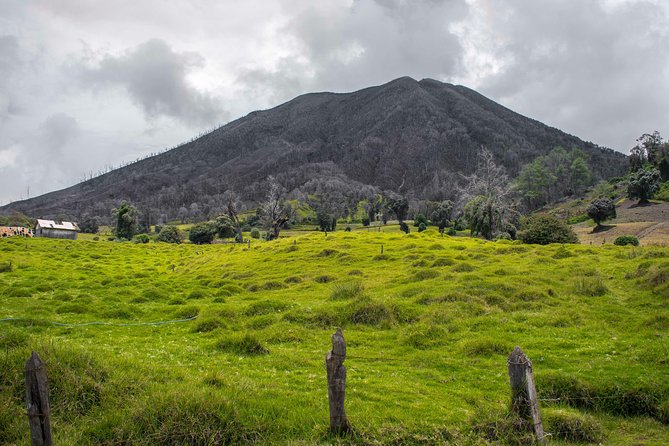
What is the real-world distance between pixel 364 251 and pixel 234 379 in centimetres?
3217

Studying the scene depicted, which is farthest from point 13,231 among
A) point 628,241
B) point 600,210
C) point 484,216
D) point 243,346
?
point 600,210

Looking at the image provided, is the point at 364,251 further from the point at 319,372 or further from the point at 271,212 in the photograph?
the point at 271,212

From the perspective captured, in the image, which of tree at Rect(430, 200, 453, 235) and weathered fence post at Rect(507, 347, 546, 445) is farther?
tree at Rect(430, 200, 453, 235)

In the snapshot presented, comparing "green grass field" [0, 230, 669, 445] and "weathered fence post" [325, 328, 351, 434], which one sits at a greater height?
"weathered fence post" [325, 328, 351, 434]

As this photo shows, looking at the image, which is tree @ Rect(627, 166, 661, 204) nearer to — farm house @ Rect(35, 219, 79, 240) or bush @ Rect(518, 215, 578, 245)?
bush @ Rect(518, 215, 578, 245)

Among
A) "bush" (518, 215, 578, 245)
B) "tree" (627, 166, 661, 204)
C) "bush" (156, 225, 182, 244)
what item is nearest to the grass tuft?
"bush" (518, 215, 578, 245)

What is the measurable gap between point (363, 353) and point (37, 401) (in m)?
10.2

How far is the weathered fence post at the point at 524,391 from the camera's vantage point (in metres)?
8.23

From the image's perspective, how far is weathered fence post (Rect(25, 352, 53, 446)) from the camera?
674 cm

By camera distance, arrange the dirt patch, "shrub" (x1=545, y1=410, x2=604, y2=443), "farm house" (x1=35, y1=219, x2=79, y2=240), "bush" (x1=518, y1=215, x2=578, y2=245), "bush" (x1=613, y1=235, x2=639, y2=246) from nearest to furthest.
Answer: "shrub" (x1=545, y1=410, x2=604, y2=443)
"bush" (x1=613, y1=235, x2=639, y2=246)
"bush" (x1=518, y1=215, x2=578, y2=245)
the dirt patch
"farm house" (x1=35, y1=219, x2=79, y2=240)

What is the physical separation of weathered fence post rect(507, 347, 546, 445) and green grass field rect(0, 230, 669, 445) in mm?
335

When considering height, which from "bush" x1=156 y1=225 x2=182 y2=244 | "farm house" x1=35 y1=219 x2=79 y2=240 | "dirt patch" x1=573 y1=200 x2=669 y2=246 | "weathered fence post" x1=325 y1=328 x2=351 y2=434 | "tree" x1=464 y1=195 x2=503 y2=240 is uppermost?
"farm house" x1=35 y1=219 x2=79 y2=240

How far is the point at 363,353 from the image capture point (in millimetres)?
15117

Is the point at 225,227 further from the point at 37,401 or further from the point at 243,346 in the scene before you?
the point at 37,401
